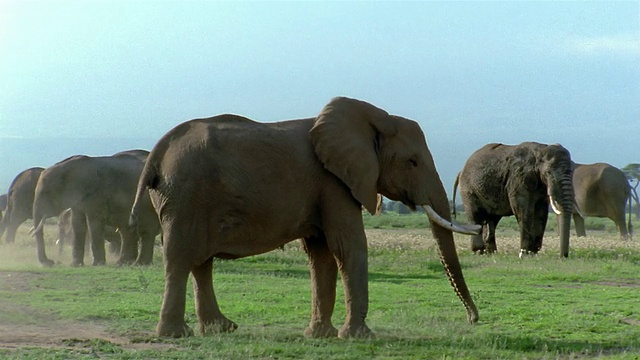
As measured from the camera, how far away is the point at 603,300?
51.4ft

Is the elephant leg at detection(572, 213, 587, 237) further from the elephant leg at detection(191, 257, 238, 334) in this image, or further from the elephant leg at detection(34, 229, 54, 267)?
the elephant leg at detection(191, 257, 238, 334)

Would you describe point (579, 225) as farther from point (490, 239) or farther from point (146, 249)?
point (146, 249)

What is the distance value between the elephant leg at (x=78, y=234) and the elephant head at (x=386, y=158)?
10.6 metres

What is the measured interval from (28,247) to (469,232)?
18305mm

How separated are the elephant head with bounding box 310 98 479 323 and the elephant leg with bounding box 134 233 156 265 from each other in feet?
33.3

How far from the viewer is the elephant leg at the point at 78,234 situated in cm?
2141

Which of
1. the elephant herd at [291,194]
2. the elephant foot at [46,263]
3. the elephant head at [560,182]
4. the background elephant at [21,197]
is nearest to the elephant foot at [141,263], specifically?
the elephant foot at [46,263]

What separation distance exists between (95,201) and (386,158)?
11.2 metres

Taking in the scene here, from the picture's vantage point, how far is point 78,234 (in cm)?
2191

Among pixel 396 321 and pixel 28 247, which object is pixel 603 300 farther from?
pixel 28 247

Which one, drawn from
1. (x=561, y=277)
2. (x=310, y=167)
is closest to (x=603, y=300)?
(x=561, y=277)

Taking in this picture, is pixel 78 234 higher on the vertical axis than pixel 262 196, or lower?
lower

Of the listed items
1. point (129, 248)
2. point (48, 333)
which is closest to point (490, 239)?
point (129, 248)

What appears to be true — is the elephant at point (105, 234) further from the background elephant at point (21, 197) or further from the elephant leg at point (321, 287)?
the elephant leg at point (321, 287)
